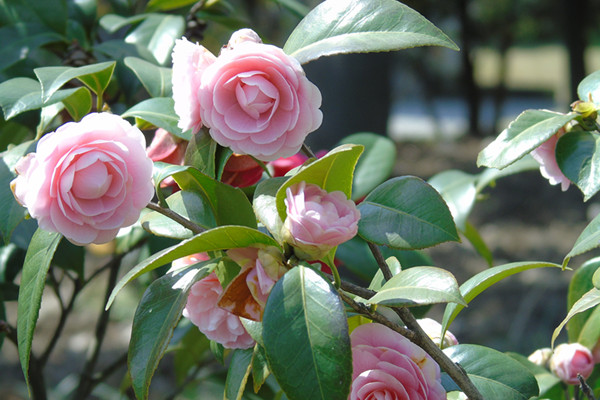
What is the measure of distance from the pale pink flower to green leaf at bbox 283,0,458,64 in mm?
199

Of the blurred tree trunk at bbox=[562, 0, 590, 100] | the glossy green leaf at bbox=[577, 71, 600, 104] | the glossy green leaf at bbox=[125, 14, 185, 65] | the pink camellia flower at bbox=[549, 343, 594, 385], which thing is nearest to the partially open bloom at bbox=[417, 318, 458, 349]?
the pink camellia flower at bbox=[549, 343, 594, 385]

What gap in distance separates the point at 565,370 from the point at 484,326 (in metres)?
2.33

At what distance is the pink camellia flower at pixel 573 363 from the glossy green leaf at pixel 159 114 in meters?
0.44

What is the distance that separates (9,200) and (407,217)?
0.38 meters

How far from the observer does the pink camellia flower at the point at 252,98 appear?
0.50 metres

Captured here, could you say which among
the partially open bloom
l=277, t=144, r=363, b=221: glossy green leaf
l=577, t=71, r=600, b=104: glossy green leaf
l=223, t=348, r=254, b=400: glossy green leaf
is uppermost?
l=577, t=71, r=600, b=104: glossy green leaf

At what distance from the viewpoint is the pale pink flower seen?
1.75ft

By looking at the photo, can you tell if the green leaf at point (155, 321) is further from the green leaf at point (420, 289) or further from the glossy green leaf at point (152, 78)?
the glossy green leaf at point (152, 78)

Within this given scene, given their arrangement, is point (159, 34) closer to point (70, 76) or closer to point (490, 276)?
point (70, 76)

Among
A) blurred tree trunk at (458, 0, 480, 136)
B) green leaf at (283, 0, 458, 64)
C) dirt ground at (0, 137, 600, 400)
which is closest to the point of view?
green leaf at (283, 0, 458, 64)

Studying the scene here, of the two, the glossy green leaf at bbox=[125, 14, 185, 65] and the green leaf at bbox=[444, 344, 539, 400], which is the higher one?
the green leaf at bbox=[444, 344, 539, 400]

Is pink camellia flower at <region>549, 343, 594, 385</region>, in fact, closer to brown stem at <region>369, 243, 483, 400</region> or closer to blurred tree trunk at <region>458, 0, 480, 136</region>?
brown stem at <region>369, 243, 483, 400</region>

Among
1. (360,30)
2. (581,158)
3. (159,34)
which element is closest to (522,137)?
(581,158)

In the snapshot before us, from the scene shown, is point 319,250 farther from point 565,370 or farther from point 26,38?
point 26,38
